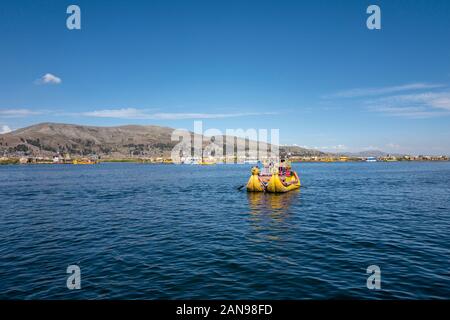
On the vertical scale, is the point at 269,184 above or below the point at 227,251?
Answer: above

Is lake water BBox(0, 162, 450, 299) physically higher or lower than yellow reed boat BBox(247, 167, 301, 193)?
lower

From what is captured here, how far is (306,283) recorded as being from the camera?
45.3ft

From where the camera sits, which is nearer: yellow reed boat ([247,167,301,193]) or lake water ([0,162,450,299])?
lake water ([0,162,450,299])

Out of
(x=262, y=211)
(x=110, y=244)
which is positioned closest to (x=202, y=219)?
(x=262, y=211)

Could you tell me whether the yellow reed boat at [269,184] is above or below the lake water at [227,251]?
above

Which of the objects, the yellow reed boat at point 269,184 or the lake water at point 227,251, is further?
the yellow reed boat at point 269,184

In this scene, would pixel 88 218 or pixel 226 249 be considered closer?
pixel 226 249

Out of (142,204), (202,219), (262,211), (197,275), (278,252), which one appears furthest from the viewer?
(142,204)

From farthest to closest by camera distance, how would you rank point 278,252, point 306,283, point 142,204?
point 142,204 < point 278,252 < point 306,283

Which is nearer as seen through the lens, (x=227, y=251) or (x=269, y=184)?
(x=227, y=251)
